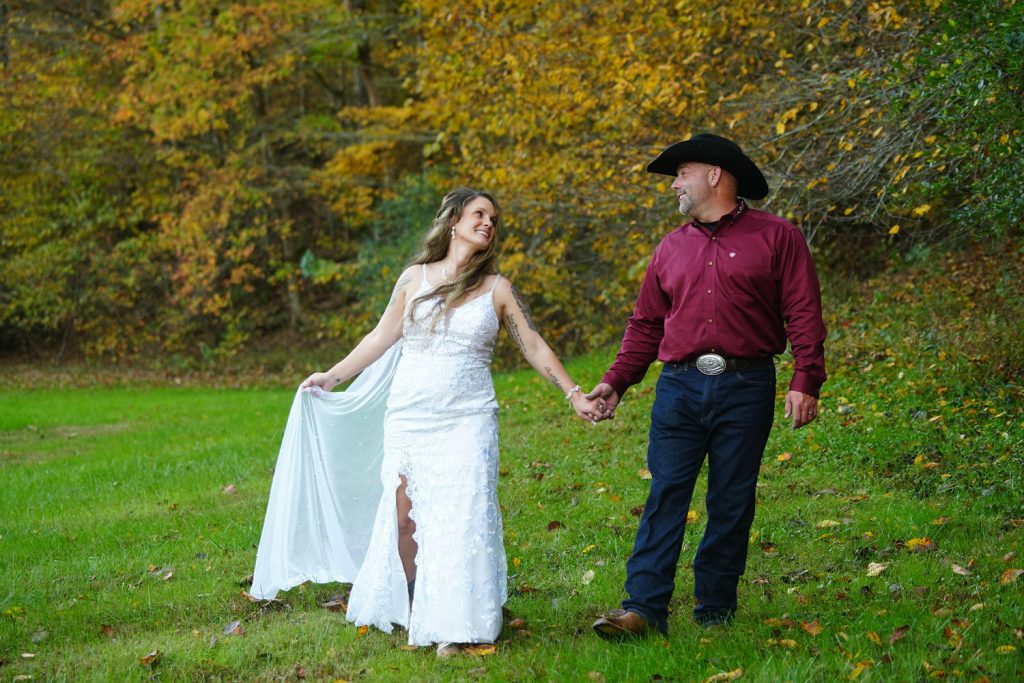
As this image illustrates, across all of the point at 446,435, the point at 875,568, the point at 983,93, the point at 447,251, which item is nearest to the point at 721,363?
the point at 446,435

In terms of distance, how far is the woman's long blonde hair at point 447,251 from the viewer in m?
5.03

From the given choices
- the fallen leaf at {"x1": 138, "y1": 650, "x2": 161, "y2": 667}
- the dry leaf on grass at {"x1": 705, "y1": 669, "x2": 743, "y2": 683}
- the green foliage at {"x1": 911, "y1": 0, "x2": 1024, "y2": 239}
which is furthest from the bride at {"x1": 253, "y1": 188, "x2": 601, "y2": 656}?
the green foliage at {"x1": 911, "y1": 0, "x2": 1024, "y2": 239}

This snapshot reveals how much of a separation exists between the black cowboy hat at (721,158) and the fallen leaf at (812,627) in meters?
1.92

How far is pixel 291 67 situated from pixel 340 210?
341 cm

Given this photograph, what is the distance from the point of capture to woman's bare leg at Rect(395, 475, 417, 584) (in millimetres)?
5004

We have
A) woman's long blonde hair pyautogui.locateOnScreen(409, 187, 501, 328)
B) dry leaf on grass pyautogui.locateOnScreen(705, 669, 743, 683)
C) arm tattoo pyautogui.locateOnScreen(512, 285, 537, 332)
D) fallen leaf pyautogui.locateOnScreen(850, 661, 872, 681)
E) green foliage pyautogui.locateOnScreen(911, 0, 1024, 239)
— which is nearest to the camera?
fallen leaf pyautogui.locateOnScreen(850, 661, 872, 681)

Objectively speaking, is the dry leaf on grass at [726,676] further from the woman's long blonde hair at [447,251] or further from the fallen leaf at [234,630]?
the fallen leaf at [234,630]

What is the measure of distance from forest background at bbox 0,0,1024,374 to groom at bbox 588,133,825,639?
8.13 ft

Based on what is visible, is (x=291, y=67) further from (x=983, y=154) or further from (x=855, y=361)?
(x=983, y=154)

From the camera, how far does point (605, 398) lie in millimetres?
4973

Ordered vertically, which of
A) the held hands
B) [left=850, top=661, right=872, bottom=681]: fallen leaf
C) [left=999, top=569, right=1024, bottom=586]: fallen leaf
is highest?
the held hands

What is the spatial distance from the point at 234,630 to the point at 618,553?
7.30 ft

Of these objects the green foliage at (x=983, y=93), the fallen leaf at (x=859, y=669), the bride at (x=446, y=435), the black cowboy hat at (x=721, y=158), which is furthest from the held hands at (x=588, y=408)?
the green foliage at (x=983, y=93)

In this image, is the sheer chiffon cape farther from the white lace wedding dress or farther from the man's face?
the man's face
